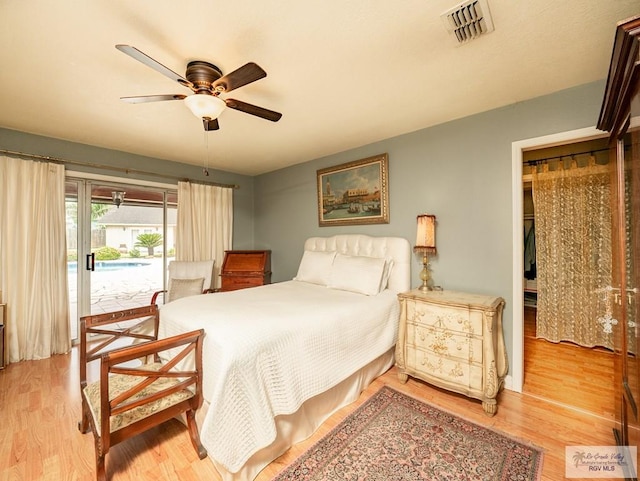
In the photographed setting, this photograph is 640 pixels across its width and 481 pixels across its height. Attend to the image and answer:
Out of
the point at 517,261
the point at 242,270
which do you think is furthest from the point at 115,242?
the point at 517,261

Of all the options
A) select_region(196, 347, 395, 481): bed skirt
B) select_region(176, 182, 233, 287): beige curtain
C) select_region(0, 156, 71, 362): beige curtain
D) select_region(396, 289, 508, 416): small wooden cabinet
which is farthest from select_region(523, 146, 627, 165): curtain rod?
select_region(0, 156, 71, 362): beige curtain

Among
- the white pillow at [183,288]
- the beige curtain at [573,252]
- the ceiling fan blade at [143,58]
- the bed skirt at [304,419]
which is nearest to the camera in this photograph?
the ceiling fan blade at [143,58]

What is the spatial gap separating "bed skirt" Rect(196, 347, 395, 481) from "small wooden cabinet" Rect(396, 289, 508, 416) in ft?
1.21

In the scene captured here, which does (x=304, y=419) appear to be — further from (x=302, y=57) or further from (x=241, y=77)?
(x=302, y=57)

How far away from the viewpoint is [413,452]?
166 cm

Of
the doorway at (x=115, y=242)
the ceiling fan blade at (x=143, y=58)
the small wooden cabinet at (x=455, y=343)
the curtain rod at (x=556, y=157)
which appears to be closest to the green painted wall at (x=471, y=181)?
the small wooden cabinet at (x=455, y=343)

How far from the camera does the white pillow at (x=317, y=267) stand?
3.23 meters

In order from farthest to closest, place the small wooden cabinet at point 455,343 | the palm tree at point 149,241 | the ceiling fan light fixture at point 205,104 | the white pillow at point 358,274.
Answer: the palm tree at point 149,241
the white pillow at point 358,274
the small wooden cabinet at point 455,343
the ceiling fan light fixture at point 205,104

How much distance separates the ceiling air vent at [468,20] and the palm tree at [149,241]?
414 cm

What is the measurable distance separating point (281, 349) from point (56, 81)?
97.1 inches

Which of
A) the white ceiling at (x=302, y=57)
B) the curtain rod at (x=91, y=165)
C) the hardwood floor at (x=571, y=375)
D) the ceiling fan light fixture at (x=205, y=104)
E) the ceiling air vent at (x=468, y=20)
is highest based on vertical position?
the white ceiling at (x=302, y=57)

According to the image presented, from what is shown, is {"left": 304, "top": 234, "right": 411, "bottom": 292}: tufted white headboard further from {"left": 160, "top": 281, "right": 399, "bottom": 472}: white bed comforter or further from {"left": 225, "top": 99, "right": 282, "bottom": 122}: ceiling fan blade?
{"left": 225, "top": 99, "right": 282, "bottom": 122}: ceiling fan blade

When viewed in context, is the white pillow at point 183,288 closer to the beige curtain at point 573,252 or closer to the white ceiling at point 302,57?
the white ceiling at point 302,57

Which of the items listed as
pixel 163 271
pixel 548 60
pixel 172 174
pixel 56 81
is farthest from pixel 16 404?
pixel 548 60
